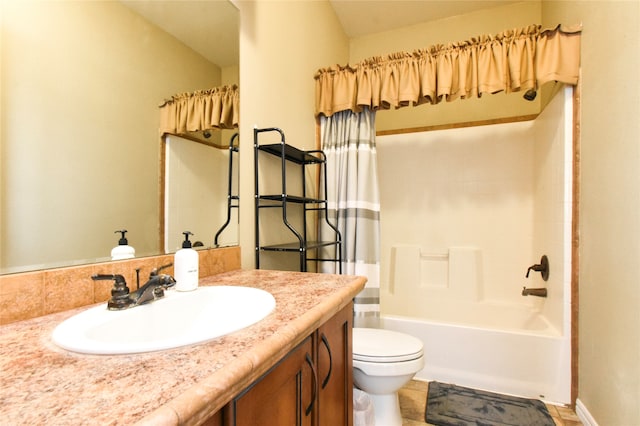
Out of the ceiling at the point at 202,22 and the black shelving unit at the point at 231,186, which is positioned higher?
the ceiling at the point at 202,22

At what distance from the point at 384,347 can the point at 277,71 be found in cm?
153

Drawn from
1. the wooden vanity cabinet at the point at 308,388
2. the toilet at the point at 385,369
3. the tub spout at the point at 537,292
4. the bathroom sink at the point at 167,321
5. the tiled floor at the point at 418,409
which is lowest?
the tiled floor at the point at 418,409

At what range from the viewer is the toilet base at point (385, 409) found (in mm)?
1437

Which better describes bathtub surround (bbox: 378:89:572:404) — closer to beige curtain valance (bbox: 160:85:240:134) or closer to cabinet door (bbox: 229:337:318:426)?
cabinet door (bbox: 229:337:318:426)

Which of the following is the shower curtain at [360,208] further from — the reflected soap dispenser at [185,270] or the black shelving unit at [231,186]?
the reflected soap dispenser at [185,270]

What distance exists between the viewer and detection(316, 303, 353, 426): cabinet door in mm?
836

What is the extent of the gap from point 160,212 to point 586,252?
76.7 inches

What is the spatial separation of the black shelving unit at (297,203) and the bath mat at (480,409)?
0.90m

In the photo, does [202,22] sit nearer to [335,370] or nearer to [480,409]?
Result: [335,370]

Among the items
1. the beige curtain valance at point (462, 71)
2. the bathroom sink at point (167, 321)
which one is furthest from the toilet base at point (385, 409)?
the beige curtain valance at point (462, 71)

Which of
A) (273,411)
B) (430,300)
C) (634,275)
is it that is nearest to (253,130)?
(273,411)

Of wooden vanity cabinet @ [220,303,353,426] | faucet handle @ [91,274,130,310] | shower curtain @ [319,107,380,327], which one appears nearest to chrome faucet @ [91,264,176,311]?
faucet handle @ [91,274,130,310]

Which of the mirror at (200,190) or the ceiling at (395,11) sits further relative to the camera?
the ceiling at (395,11)

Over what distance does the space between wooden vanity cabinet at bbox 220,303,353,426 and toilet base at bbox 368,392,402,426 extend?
1.38 feet
